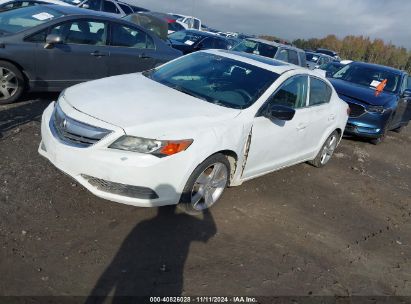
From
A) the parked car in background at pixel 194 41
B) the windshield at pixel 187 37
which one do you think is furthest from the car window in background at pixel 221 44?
the windshield at pixel 187 37

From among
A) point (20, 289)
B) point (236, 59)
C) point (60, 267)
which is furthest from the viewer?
point (236, 59)

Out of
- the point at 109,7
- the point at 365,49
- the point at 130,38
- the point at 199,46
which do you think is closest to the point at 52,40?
the point at 130,38

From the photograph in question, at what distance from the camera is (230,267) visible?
141 inches

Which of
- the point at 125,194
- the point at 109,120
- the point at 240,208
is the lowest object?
the point at 240,208

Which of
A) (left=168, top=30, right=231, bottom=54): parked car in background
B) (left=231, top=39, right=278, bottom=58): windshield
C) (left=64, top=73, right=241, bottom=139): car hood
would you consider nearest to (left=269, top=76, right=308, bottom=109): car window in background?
(left=64, top=73, right=241, bottom=139): car hood

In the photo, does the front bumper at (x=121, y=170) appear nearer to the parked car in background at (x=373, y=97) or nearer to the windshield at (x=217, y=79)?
the windshield at (x=217, y=79)

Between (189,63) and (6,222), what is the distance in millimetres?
2880

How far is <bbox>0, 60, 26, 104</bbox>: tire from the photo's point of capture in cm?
612

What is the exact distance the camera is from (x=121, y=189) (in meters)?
3.64

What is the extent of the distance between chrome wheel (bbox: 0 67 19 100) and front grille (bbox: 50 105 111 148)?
2797mm

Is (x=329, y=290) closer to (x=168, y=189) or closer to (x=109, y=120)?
(x=168, y=189)

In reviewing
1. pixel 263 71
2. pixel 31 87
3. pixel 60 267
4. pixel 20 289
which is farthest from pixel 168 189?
pixel 31 87

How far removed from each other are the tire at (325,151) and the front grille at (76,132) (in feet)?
12.4

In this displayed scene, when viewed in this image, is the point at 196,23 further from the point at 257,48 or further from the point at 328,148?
the point at 328,148
